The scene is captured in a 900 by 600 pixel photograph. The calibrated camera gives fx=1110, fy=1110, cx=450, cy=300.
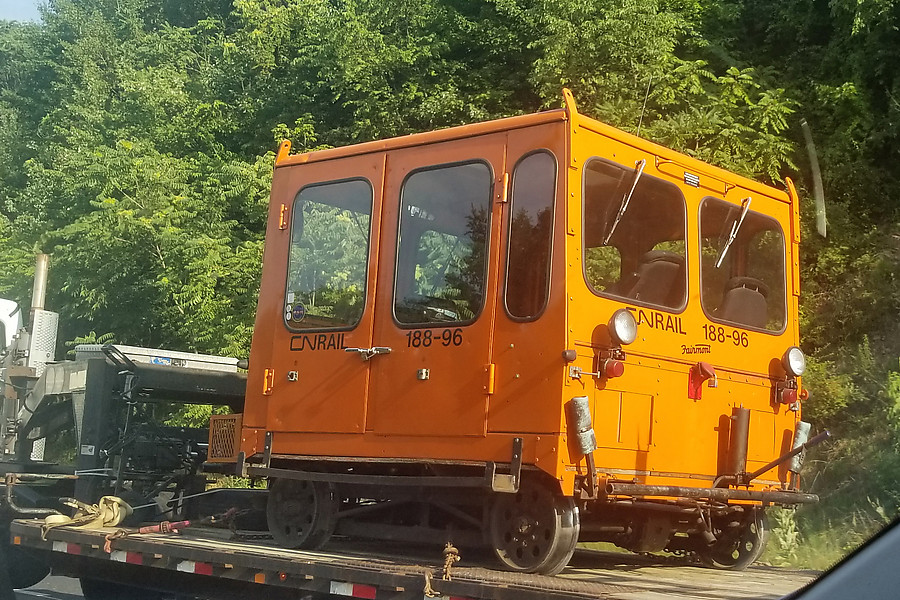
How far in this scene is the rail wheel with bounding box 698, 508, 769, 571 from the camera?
22.5ft

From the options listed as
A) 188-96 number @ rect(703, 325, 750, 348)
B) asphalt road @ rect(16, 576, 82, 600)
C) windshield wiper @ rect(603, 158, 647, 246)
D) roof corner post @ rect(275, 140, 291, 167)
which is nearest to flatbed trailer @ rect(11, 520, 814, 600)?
188-96 number @ rect(703, 325, 750, 348)

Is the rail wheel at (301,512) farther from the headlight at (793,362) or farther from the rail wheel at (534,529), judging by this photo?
the headlight at (793,362)

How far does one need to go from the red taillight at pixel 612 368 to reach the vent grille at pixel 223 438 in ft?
9.07

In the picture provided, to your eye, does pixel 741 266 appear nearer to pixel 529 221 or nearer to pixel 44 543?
pixel 529 221

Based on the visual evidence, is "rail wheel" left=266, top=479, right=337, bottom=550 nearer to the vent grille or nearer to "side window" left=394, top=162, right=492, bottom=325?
the vent grille

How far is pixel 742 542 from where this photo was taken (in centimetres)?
688

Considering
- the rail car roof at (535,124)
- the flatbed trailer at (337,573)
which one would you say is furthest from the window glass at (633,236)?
the flatbed trailer at (337,573)

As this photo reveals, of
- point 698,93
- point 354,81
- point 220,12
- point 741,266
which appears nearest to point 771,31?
point 698,93

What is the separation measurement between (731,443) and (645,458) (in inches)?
29.0

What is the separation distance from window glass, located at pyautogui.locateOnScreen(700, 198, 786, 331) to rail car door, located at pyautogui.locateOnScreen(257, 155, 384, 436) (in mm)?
1985

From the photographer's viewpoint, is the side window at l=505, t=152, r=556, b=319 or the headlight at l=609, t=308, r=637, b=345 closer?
the headlight at l=609, t=308, r=637, b=345

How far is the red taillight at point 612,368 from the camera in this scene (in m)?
5.57

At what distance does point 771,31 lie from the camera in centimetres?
1689

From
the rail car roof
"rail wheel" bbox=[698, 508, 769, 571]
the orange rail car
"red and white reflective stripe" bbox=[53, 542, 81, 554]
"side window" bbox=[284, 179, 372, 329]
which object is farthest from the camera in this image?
"red and white reflective stripe" bbox=[53, 542, 81, 554]
